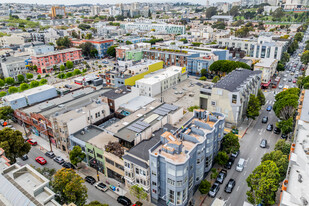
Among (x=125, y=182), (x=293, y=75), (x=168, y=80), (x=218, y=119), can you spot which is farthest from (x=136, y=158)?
(x=293, y=75)

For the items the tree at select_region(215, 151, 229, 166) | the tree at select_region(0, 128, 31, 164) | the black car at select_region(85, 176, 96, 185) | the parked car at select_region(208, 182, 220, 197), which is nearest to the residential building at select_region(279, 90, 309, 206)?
the tree at select_region(215, 151, 229, 166)

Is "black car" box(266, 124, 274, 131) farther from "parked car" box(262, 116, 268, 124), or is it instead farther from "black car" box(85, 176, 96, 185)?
"black car" box(85, 176, 96, 185)

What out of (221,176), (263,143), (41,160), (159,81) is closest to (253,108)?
(263,143)

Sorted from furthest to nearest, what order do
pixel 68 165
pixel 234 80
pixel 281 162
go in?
pixel 234 80, pixel 68 165, pixel 281 162

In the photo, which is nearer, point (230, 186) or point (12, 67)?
point (230, 186)

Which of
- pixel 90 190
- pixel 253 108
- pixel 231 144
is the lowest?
pixel 90 190

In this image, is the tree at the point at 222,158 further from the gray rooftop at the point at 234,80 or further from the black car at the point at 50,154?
the black car at the point at 50,154

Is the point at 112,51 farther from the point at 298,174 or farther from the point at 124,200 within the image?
the point at 298,174
